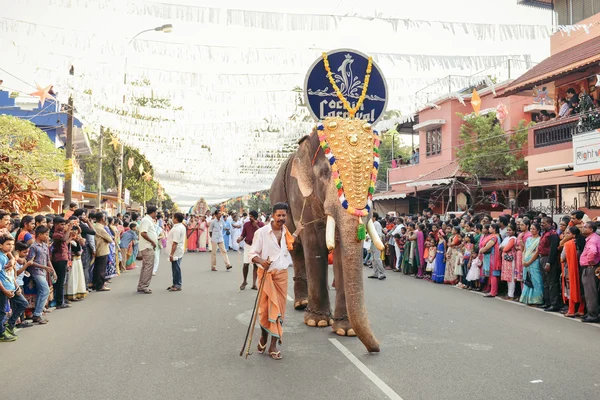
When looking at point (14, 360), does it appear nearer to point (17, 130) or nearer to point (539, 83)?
point (17, 130)

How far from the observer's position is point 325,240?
7.26 m

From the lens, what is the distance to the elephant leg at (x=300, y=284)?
8.88m

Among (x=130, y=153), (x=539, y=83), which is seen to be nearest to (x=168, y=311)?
(x=539, y=83)

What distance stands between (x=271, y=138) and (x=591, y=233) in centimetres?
1199

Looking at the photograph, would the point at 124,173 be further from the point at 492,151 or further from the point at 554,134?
the point at 554,134

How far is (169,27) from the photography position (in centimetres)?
1227

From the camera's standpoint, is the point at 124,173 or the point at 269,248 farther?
the point at 124,173

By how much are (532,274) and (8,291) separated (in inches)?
340

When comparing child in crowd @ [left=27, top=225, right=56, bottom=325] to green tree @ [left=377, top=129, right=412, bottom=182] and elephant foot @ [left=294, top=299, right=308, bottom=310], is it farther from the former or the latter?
green tree @ [left=377, top=129, right=412, bottom=182]

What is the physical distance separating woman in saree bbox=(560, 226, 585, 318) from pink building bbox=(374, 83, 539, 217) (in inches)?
500

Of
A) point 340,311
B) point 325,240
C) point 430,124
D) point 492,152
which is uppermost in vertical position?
point 430,124

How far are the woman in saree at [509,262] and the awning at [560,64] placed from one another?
708cm

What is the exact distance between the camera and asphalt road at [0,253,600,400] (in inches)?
186

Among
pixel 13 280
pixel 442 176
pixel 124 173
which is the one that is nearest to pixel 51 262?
pixel 13 280
